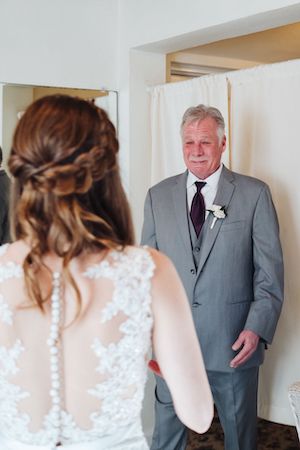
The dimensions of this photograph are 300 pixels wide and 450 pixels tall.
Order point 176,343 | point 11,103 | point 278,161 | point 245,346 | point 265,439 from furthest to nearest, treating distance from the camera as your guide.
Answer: point 265,439 → point 11,103 → point 278,161 → point 245,346 → point 176,343

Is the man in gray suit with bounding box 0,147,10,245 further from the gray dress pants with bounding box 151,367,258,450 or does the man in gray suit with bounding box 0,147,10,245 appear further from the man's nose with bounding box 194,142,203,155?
the gray dress pants with bounding box 151,367,258,450

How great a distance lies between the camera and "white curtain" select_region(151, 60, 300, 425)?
3.19m

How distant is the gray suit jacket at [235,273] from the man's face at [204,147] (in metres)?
0.10

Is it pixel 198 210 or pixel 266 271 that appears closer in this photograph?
pixel 266 271

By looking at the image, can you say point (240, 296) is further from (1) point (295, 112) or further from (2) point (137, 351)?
(2) point (137, 351)

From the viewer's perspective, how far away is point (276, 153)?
10.7ft

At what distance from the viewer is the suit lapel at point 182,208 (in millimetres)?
3096

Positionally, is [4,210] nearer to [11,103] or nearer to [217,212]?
[11,103]

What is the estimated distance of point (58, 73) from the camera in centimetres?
366

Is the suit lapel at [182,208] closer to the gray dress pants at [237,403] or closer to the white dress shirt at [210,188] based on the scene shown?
the white dress shirt at [210,188]

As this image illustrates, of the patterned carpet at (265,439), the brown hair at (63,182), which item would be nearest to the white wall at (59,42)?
the patterned carpet at (265,439)

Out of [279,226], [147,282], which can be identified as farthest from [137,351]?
[279,226]

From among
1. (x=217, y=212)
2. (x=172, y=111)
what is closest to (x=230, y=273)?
(x=217, y=212)

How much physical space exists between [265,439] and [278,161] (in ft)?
5.61
